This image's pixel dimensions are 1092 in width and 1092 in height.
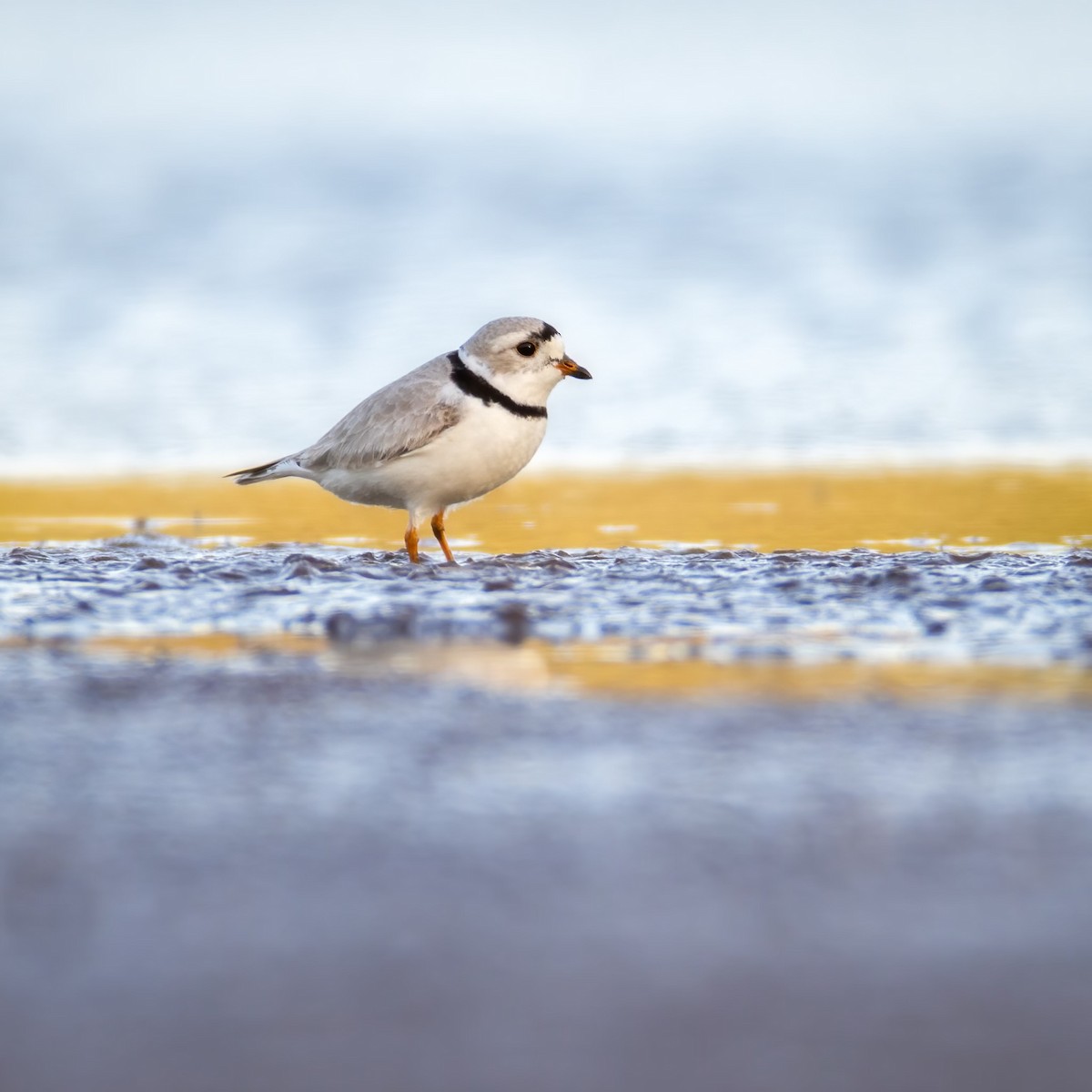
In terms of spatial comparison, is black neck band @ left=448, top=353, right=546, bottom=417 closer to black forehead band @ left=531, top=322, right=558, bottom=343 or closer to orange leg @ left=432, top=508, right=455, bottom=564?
black forehead band @ left=531, top=322, right=558, bottom=343

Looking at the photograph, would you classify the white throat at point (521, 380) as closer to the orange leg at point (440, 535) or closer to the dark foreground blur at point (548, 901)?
the orange leg at point (440, 535)

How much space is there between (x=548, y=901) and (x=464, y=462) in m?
4.01

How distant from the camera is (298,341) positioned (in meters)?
13.1

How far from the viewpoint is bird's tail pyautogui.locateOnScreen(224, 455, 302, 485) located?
6781mm

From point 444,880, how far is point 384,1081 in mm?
483

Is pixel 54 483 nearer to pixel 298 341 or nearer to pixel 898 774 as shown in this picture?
pixel 298 341

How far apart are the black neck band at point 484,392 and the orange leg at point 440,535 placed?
56 centimetres

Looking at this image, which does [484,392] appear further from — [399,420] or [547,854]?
[547,854]

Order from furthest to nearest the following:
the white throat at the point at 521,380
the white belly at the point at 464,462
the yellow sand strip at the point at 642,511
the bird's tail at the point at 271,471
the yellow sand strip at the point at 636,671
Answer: the bird's tail at the point at 271,471, the yellow sand strip at the point at 642,511, the white throat at the point at 521,380, the white belly at the point at 464,462, the yellow sand strip at the point at 636,671

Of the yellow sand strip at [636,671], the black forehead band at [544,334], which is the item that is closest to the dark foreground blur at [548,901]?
the yellow sand strip at [636,671]

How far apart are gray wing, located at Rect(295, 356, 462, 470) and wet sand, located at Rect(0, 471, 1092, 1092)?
2.04m

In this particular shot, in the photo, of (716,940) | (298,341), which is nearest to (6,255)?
Result: (298,341)

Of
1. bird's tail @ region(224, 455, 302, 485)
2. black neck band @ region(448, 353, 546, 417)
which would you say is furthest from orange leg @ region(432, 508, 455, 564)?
bird's tail @ region(224, 455, 302, 485)

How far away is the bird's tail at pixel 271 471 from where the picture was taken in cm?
678
